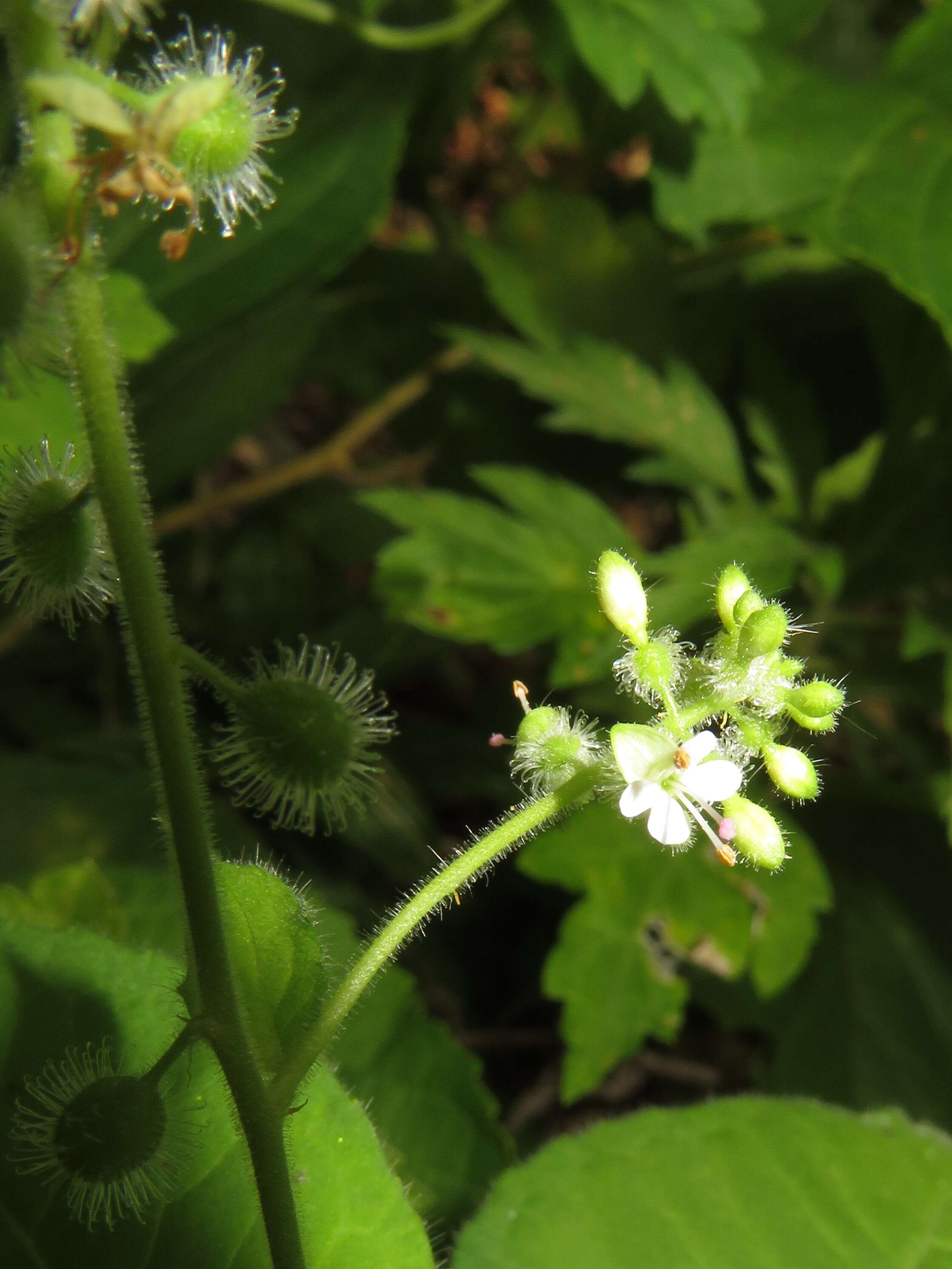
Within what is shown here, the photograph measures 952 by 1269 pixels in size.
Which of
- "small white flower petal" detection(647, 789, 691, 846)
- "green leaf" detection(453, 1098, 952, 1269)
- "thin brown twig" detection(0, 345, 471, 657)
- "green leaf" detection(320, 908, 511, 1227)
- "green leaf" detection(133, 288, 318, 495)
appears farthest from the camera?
"thin brown twig" detection(0, 345, 471, 657)

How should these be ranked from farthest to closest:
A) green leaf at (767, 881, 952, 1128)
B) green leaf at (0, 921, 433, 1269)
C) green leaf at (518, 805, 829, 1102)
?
green leaf at (767, 881, 952, 1128) → green leaf at (518, 805, 829, 1102) → green leaf at (0, 921, 433, 1269)

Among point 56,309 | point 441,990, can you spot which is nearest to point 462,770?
point 441,990

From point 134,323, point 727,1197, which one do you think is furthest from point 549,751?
point 134,323

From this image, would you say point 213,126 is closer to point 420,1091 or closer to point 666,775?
point 666,775

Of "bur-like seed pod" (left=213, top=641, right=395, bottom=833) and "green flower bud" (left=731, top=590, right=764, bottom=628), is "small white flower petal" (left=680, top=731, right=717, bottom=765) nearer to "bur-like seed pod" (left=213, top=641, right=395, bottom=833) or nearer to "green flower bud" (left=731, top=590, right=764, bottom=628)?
"green flower bud" (left=731, top=590, right=764, bottom=628)

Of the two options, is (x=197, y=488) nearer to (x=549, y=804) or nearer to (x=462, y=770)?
(x=462, y=770)

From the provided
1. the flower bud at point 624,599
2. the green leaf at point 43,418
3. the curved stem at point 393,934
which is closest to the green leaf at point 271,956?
the curved stem at point 393,934

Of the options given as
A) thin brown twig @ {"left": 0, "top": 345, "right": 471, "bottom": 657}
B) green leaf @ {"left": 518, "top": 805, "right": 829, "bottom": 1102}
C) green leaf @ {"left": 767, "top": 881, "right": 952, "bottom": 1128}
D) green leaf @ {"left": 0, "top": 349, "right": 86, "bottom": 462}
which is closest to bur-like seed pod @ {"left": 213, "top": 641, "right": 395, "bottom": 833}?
green leaf @ {"left": 0, "top": 349, "right": 86, "bottom": 462}
